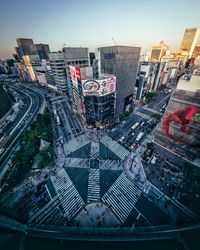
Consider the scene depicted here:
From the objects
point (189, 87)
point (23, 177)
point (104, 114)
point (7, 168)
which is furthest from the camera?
point (104, 114)

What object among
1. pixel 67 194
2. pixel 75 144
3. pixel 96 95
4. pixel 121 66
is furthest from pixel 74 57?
pixel 67 194

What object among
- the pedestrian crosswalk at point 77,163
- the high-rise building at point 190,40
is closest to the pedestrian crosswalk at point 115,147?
the pedestrian crosswalk at point 77,163

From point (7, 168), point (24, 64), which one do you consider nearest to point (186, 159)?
point (7, 168)

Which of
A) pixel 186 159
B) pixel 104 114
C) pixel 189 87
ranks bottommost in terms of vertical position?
pixel 186 159

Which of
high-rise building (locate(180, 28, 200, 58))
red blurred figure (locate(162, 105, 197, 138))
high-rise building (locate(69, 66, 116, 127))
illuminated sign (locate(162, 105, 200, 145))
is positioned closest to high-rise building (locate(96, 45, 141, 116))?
high-rise building (locate(69, 66, 116, 127))

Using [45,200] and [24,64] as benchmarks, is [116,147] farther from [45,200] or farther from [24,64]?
[24,64]

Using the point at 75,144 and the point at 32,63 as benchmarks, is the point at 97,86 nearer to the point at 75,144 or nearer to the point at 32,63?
the point at 75,144

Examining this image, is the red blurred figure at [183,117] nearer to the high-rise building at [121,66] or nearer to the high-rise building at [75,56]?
the high-rise building at [121,66]
